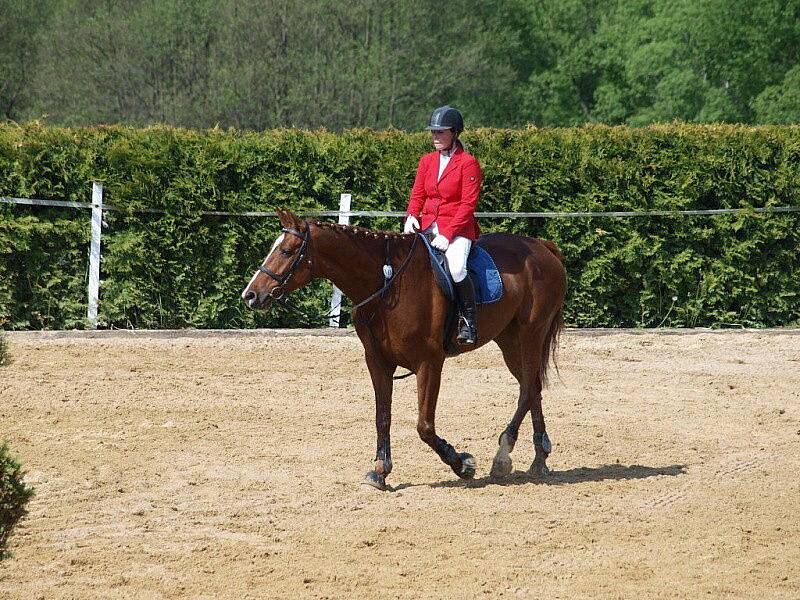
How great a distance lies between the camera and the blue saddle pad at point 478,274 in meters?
8.82

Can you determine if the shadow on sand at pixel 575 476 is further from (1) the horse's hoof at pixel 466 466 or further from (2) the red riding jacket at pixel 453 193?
(2) the red riding jacket at pixel 453 193

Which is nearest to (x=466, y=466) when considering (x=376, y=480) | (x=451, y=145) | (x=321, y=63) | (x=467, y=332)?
(x=376, y=480)

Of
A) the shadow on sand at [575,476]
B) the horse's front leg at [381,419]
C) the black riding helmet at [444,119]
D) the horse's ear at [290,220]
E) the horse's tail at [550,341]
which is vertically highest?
the black riding helmet at [444,119]

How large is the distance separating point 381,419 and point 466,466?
2.33ft

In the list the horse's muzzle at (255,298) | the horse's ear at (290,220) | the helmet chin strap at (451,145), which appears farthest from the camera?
the helmet chin strap at (451,145)

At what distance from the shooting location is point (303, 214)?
15852mm

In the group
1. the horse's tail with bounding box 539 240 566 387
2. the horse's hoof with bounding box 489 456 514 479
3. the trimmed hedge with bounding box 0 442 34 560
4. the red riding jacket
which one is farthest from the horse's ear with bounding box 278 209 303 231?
the trimmed hedge with bounding box 0 442 34 560

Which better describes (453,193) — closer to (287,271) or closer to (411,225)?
(411,225)

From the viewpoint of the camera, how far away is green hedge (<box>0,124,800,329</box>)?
15500 mm

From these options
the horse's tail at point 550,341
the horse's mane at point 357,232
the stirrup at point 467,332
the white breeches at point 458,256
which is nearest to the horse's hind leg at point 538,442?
the horse's tail at point 550,341

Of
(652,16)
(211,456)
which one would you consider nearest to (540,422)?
(211,456)

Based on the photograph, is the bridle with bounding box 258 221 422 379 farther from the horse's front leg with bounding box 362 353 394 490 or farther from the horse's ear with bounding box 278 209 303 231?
the horse's front leg with bounding box 362 353 394 490

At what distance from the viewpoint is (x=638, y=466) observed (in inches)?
380

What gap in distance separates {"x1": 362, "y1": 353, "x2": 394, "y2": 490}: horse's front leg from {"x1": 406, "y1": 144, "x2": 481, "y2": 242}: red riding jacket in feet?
3.53
